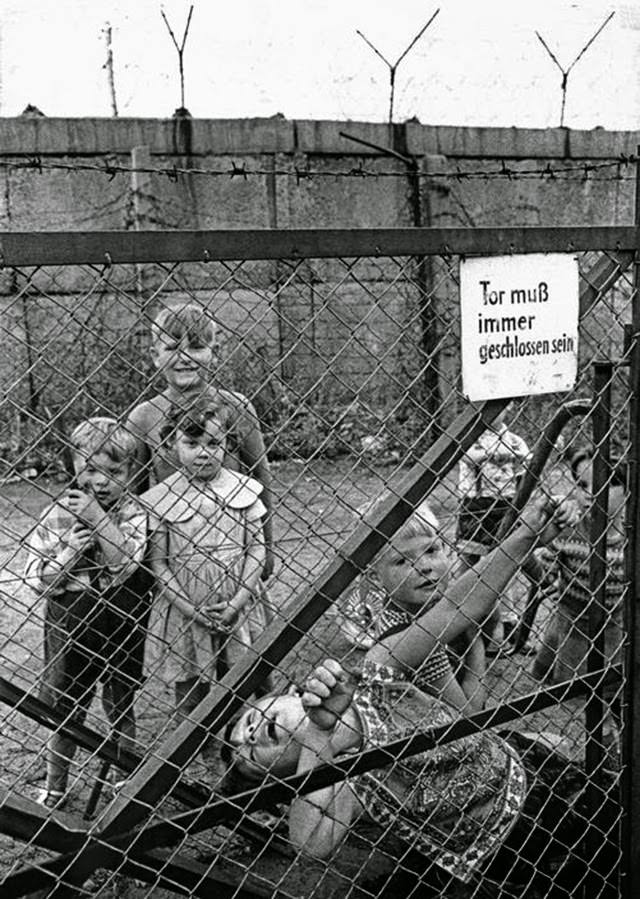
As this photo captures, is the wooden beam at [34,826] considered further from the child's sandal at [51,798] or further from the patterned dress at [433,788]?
the child's sandal at [51,798]

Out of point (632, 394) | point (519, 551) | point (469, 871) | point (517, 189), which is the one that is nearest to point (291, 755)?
point (469, 871)

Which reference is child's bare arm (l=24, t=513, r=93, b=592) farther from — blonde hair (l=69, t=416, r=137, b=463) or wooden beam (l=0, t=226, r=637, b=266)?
wooden beam (l=0, t=226, r=637, b=266)

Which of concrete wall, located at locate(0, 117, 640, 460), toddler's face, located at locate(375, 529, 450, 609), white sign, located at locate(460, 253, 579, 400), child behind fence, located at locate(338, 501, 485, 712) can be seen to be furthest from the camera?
concrete wall, located at locate(0, 117, 640, 460)

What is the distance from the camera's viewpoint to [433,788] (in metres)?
2.62

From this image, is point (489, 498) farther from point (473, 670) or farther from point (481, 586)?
point (481, 586)

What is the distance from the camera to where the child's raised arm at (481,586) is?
8.16 ft

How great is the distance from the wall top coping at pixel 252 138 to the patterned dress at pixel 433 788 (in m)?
6.33

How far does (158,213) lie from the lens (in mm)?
8047

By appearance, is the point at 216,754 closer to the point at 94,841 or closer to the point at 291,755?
the point at 291,755

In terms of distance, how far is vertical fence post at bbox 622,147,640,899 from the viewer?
2473mm

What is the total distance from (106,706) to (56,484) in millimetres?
4862

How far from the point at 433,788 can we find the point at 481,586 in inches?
21.6

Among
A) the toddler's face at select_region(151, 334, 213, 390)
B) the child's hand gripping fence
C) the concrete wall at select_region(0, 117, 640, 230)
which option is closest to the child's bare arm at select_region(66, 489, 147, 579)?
the child's hand gripping fence

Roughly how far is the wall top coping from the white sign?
6273mm
